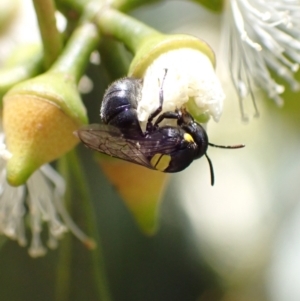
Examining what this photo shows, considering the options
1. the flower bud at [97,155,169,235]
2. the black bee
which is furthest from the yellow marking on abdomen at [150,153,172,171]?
the flower bud at [97,155,169,235]

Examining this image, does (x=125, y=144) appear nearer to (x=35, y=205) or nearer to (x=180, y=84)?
(x=180, y=84)

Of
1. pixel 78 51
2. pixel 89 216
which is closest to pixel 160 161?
pixel 78 51

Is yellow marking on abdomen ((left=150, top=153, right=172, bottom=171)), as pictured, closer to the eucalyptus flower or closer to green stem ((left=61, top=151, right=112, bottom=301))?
the eucalyptus flower

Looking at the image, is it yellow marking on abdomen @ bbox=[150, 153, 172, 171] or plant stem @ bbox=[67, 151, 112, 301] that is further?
plant stem @ bbox=[67, 151, 112, 301]

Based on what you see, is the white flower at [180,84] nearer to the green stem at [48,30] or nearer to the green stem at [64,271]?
the green stem at [48,30]

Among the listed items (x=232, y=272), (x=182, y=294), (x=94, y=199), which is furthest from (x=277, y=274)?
(x=94, y=199)

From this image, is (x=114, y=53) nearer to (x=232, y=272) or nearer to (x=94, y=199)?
(x=94, y=199)
